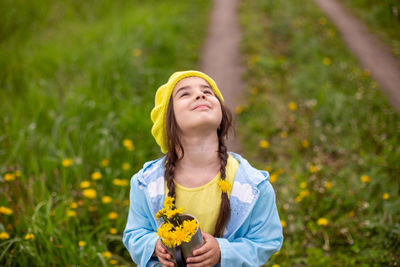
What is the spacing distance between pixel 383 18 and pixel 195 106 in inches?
200

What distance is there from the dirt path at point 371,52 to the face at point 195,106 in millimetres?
2899

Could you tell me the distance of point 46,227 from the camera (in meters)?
2.15

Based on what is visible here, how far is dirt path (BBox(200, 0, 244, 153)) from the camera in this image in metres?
4.54

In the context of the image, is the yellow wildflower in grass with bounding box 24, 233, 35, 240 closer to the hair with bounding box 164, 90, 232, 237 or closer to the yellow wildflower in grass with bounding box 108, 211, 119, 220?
the yellow wildflower in grass with bounding box 108, 211, 119, 220

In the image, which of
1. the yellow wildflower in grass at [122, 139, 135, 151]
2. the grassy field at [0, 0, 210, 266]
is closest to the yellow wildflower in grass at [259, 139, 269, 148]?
the grassy field at [0, 0, 210, 266]

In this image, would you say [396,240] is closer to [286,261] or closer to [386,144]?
[286,261]

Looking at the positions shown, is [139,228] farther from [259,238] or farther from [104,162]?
[104,162]

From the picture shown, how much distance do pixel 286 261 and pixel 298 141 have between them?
144 centimetres

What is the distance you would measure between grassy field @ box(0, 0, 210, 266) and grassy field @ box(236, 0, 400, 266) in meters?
1.23

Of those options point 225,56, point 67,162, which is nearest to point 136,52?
point 225,56

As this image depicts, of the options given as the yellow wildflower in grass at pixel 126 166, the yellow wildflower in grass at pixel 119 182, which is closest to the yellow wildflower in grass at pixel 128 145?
the yellow wildflower in grass at pixel 126 166

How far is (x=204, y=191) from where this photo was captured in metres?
1.35

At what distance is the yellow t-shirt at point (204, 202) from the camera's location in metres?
1.35

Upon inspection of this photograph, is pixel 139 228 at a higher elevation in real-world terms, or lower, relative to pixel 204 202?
lower
